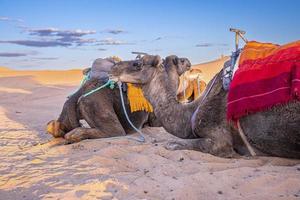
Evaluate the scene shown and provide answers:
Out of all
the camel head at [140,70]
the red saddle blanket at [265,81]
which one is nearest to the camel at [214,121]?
the camel head at [140,70]

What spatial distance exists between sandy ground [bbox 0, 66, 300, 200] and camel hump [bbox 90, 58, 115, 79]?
4.60 ft

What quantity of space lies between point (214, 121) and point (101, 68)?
9.84 ft

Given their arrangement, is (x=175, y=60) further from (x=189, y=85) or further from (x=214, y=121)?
(x=214, y=121)

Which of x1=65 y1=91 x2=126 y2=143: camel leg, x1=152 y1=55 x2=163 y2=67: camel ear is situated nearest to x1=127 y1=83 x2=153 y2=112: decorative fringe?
x1=65 y1=91 x2=126 y2=143: camel leg

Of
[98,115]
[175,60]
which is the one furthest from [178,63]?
[98,115]

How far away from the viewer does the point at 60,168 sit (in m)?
4.63

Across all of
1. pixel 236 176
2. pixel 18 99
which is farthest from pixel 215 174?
pixel 18 99

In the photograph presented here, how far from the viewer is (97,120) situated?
21.4 ft

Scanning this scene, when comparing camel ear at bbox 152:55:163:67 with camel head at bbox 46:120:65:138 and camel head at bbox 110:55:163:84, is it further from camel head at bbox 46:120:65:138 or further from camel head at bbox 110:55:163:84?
camel head at bbox 46:120:65:138

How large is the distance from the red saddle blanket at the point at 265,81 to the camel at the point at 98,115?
142 cm

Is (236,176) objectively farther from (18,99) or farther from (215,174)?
(18,99)

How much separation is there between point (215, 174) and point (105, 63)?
3.87 meters

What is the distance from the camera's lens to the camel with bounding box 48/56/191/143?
6.34 meters

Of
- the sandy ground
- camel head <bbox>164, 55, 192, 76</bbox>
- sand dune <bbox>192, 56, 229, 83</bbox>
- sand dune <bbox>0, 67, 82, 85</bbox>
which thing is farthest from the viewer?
sand dune <bbox>0, 67, 82, 85</bbox>
